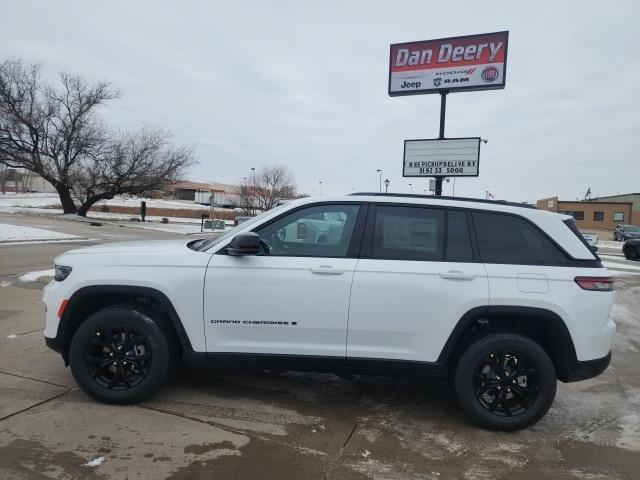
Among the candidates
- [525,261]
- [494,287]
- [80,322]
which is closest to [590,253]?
[525,261]

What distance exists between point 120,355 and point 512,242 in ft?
10.6

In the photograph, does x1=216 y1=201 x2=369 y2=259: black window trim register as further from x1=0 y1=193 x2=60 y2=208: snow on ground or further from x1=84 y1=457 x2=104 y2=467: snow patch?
x1=0 y1=193 x2=60 y2=208: snow on ground

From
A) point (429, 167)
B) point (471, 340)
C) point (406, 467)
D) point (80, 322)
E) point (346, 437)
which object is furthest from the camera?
point (429, 167)

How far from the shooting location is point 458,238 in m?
3.92

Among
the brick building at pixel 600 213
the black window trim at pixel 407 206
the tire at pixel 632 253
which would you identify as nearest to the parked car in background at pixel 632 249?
the tire at pixel 632 253

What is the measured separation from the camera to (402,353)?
381 cm

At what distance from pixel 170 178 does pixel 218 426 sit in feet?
125

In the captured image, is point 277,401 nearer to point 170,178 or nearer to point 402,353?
point 402,353

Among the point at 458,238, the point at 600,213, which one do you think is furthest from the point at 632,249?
the point at 600,213

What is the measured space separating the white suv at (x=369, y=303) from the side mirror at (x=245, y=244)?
0.01 meters

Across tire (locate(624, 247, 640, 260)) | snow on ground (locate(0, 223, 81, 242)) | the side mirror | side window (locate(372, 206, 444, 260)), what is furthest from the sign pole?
tire (locate(624, 247, 640, 260))

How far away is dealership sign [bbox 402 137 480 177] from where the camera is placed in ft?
42.7

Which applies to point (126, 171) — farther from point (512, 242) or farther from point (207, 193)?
point (207, 193)

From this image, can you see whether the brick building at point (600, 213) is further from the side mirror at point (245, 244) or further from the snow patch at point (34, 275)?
the side mirror at point (245, 244)
